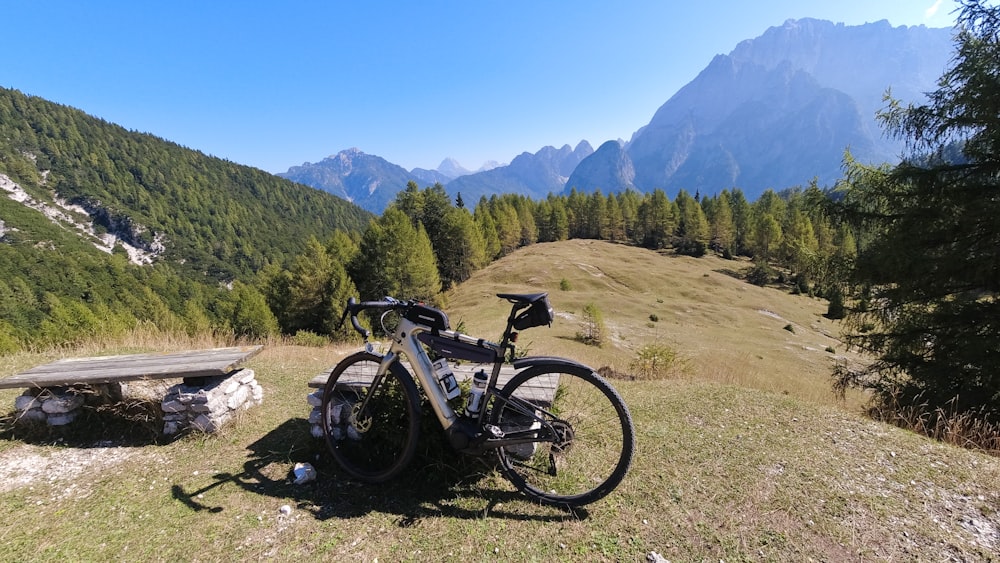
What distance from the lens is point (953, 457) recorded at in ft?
13.6

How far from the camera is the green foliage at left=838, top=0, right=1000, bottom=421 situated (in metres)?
6.39

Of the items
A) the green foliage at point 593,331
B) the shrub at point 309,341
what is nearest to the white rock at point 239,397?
the shrub at point 309,341

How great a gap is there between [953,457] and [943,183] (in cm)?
541

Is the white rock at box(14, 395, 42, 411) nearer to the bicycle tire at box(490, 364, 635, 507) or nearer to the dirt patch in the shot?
the dirt patch

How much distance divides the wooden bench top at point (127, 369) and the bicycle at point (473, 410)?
1.78 metres

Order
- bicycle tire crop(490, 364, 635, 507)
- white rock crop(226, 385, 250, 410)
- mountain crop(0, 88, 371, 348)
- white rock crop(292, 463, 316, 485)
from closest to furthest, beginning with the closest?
bicycle tire crop(490, 364, 635, 507) < white rock crop(292, 463, 316, 485) < white rock crop(226, 385, 250, 410) < mountain crop(0, 88, 371, 348)

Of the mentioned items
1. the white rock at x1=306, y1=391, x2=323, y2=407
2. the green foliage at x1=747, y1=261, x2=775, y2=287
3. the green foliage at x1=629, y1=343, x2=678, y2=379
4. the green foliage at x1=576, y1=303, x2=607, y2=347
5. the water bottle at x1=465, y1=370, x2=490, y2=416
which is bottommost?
the green foliage at x1=576, y1=303, x2=607, y2=347

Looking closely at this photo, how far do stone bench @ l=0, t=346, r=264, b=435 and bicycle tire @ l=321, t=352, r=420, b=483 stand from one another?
5.14 ft

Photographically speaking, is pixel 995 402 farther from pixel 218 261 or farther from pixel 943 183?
pixel 218 261

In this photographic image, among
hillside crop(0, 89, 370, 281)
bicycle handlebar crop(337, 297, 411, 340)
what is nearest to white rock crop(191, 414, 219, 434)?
bicycle handlebar crop(337, 297, 411, 340)

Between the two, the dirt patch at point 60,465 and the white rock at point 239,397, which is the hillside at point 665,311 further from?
the dirt patch at point 60,465

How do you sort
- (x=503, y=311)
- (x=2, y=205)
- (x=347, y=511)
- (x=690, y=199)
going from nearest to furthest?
(x=347, y=511) → (x=503, y=311) → (x=690, y=199) → (x=2, y=205)

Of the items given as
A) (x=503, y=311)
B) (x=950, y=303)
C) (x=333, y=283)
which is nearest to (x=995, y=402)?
(x=950, y=303)

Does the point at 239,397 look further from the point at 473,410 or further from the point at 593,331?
the point at 593,331
